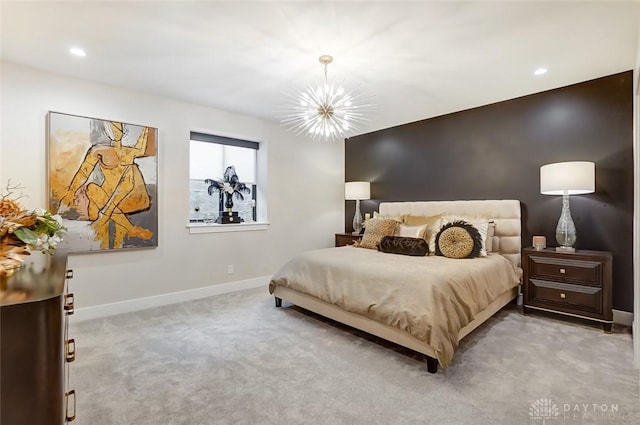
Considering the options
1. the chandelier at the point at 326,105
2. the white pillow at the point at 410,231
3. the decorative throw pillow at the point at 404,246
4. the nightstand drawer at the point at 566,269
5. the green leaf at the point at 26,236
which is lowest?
the nightstand drawer at the point at 566,269

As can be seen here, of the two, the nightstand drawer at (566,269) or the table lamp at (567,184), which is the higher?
the table lamp at (567,184)

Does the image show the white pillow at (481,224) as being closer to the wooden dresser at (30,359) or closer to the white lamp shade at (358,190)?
the white lamp shade at (358,190)

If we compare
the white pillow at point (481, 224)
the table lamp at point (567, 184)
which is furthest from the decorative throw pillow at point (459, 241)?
the table lamp at point (567, 184)

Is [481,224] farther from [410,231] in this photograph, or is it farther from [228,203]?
[228,203]

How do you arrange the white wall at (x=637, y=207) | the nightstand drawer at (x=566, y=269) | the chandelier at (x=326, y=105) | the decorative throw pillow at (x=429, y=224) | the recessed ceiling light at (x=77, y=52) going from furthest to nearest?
the decorative throw pillow at (x=429, y=224)
the nightstand drawer at (x=566, y=269)
the chandelier at (x=326, y=105)
the recessed ceiling light at (x=77, y=52)
the white wall at (x=637, y=207)

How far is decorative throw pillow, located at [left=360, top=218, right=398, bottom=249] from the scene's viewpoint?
12.6 ft

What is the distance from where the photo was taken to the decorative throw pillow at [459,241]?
3.17 meters

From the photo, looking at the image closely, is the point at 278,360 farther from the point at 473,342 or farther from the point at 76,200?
the point at 76,200

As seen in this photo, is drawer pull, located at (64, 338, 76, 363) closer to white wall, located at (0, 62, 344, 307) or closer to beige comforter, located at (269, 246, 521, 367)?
beige comforter, located at (269, 246, 521, 367)

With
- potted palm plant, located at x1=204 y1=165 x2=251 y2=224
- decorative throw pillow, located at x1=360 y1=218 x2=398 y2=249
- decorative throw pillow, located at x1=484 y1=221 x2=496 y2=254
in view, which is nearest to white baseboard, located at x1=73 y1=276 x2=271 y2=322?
potted palm plant, located at x1=204 y1=165 x2=251 y2=224

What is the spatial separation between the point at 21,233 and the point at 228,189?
3037mm

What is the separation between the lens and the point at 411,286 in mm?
2322

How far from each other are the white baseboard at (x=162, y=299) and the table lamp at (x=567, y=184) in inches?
141

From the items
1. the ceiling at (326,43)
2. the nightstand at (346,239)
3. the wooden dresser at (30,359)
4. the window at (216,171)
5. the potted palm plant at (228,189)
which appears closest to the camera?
the wooden dresser at (30,359)
